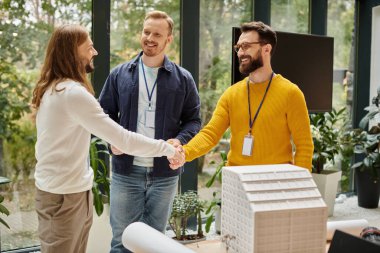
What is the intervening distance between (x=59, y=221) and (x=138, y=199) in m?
0.69

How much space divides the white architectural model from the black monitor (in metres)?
2.73

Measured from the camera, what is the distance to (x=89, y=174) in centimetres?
219

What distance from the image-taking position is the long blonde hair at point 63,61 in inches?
82.2

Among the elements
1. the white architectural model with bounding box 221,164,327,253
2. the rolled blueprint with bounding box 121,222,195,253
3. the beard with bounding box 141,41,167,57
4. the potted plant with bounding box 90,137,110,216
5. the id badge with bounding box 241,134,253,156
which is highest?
the beard with bounding box 141,41,167,57

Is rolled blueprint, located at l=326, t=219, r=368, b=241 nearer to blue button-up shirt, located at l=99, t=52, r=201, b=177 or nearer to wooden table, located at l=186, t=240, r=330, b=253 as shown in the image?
wooden table, located at l=186, t=240, r=330, b=253

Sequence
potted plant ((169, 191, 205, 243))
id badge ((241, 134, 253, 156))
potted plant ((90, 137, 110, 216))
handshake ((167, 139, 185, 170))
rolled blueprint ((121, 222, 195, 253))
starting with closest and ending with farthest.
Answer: rolled blueprint ((121, 222, 195, 253))
id badge ((241, 134, 253, 156))
handshake ((167, 139, 185, 170))
potted plant ((90, 137, 110, 216))
potted plant ((169, 191, 205, 243))

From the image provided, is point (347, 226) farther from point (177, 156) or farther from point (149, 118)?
point (149, 118)

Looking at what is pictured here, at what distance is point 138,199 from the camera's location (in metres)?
2.68

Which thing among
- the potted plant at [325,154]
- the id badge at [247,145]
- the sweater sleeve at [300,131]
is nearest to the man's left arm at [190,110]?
the id badge at [247,145]

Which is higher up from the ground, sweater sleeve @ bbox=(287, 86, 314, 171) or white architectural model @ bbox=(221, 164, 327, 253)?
sweater sleeve @ bbox=(287, 86, 314, 171)

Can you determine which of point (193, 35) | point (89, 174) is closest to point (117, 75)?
point (89, 174)

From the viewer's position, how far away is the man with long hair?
202 centimetres

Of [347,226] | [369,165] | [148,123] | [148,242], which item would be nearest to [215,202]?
[148,123]

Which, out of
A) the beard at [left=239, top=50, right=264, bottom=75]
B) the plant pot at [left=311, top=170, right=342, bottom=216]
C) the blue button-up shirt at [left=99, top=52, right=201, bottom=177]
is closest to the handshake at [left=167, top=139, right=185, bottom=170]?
the blue button-up shirt at [left=99, top=52, right=201, bottom=177]
